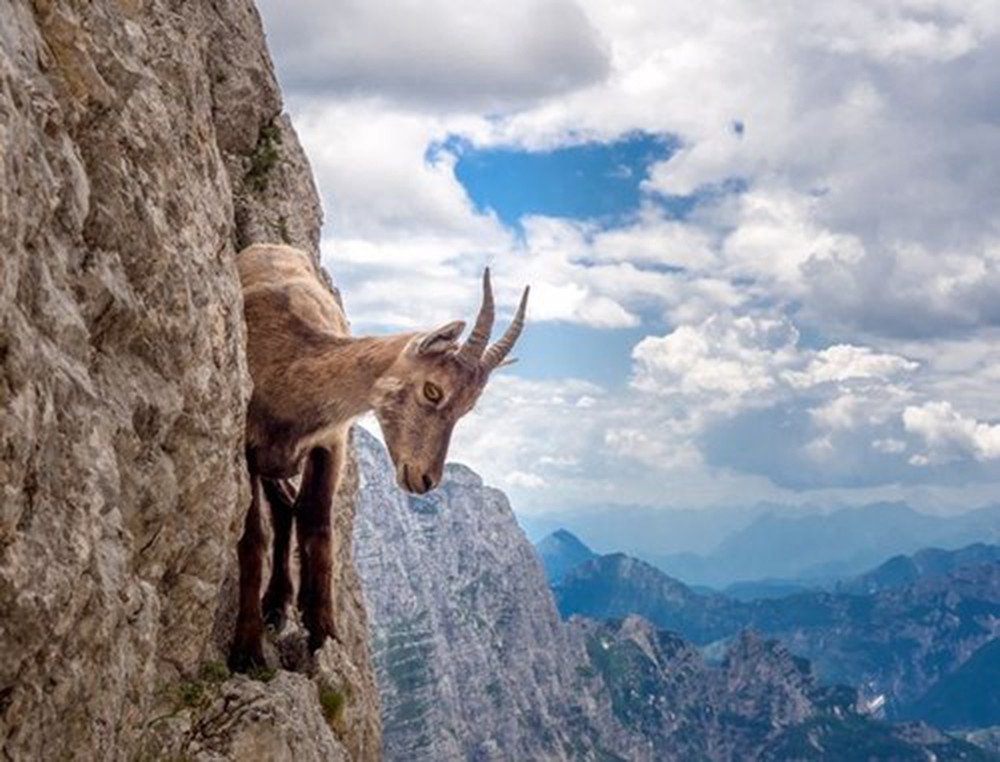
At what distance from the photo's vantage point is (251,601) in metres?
16.1

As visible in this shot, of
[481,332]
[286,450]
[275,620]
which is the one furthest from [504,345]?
[275,620]

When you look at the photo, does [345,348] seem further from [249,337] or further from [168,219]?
[168,219]

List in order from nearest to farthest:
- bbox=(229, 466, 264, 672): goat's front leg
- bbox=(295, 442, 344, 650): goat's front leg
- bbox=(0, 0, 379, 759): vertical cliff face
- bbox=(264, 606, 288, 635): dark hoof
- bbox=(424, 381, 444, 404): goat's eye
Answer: bbox=(0, 0, 379, 759): vertical cliff face, bbox=(424, 381, 444, 404): goat's eye, bbox=(229, 466, 264, 672): goat's front leg, bbox=(295, 442, 344, 650): goat's front leg, bbox=(264, 606, 288, 635): dark hoof

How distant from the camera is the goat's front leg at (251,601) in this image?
16234 millimetres

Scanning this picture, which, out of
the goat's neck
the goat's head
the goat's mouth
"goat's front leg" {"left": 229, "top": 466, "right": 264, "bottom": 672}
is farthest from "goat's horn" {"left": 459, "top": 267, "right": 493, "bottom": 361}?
"goat's front leg" {"left": 229, "top": 466, "right": 264, "bottom": 672}

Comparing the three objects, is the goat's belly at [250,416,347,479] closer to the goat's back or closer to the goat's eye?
the goat's back

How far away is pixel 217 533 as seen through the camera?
49.8ft

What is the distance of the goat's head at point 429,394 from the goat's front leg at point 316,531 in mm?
2399

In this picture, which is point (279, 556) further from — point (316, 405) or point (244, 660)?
point (316, 405)

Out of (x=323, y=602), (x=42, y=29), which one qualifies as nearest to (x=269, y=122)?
(x=323, y=602)

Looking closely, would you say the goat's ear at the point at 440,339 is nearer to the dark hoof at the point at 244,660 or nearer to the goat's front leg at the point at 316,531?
the goat's front leg at the point at 316,531

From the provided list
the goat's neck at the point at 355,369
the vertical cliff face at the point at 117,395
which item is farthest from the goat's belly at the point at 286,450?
the vertical cliff face at the point at 117,395

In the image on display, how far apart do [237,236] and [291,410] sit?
26.6 ft

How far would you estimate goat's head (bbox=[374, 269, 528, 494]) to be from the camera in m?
15.2
